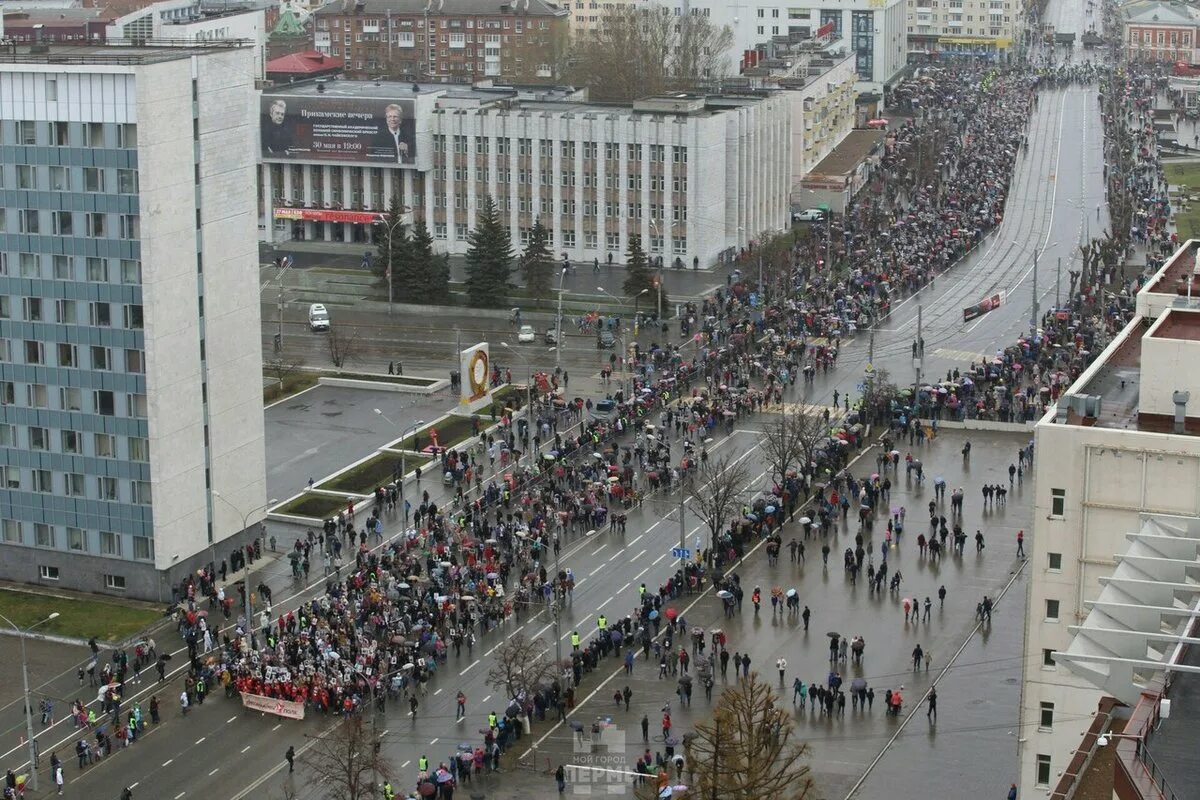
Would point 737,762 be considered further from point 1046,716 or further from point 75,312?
point 75,312

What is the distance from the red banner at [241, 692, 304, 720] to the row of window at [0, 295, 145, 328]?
52.2 feet

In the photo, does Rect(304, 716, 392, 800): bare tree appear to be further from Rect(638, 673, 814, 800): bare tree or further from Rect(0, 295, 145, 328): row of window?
Rect(0, 295, 145, 328): row of window

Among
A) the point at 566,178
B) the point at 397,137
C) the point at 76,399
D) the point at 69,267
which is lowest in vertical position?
the point at 76,399

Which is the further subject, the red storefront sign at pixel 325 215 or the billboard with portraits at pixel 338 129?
the red storefront sign at pixel 325 215

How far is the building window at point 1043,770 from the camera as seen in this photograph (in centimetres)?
5416

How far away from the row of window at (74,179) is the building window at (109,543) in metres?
12.5

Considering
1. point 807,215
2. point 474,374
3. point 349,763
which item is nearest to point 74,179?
point 349,763

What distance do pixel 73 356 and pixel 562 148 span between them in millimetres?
64590

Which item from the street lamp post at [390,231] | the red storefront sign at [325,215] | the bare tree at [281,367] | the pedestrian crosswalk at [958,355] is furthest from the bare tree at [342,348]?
the pedestrian crosswalk at [958,355]

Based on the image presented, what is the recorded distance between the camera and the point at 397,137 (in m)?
142

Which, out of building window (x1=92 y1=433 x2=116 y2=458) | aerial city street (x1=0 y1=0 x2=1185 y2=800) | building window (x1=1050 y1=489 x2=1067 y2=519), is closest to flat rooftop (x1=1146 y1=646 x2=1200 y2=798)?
aerial city street (x1=0 y1=0 x2=1185 y2=800)

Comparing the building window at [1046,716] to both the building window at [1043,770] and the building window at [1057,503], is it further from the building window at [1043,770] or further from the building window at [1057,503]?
the building window at [1057,503]

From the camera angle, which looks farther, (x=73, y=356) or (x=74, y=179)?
(x=73, y=356)

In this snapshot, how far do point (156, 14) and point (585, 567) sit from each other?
13162 cm
